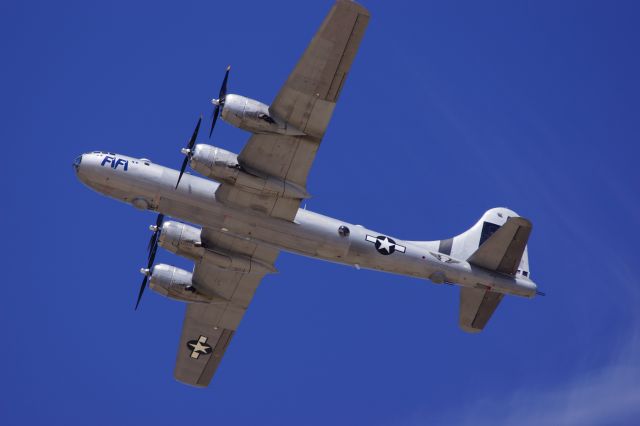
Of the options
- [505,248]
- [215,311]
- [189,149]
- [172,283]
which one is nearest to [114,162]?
[189,149]

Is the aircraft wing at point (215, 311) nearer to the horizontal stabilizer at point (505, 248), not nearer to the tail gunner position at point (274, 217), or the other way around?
the tail gunner position at point (274, 217)

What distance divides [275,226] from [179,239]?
16.4 ft

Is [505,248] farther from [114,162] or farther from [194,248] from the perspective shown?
[114,162]

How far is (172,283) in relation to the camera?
164 feet

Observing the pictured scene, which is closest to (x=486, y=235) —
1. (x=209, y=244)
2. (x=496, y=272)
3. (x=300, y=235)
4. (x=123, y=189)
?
(x=496, y=272)

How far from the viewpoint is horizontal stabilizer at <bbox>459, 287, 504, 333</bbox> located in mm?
49031

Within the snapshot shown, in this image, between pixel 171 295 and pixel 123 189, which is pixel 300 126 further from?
pixel 171 295

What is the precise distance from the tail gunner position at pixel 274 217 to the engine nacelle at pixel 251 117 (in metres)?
0.04

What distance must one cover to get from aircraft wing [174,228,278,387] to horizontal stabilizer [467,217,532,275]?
9.82 metres

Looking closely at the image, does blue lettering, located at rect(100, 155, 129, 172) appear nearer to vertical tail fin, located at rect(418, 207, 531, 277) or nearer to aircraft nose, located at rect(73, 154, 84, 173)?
aircraft nose, located at rect(73, 154, 84, 173)

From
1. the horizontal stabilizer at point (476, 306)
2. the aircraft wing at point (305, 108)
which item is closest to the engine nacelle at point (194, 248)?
the aircraft wing at point (305, 108)

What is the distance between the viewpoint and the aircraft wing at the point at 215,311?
4822cm

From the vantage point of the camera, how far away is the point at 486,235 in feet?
169

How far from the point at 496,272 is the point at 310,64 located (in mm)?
13910
